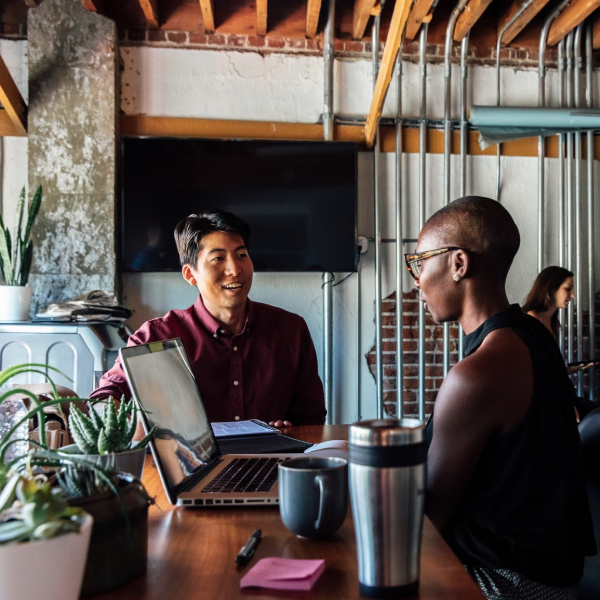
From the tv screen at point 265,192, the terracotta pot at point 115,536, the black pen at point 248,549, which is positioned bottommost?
the black pen at point 248,549

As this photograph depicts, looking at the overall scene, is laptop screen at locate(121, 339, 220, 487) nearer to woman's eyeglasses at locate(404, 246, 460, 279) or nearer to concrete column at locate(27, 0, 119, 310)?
woman's eyeglasses at locate(404, 246, 460, 279)

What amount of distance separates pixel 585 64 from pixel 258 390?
331cm

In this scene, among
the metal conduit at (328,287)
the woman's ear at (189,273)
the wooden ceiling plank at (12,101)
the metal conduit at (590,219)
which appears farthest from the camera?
the metal conduit at (590,219)

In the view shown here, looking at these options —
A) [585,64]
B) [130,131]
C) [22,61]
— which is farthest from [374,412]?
[22,61]

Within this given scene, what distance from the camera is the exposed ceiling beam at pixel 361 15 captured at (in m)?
3.55

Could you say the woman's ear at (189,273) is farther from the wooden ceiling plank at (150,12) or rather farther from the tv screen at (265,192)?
the wooden ceiling plank at (150,12)

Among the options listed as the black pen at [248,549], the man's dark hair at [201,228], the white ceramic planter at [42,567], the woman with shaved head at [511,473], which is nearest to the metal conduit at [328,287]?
the man's dark hair at [201,228]

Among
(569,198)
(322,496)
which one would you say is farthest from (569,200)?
(322,496)

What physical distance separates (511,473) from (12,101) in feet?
10.8

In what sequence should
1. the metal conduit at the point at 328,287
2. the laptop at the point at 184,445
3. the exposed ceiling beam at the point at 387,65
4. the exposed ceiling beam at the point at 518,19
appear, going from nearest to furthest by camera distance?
the laptop at the point at 184,445, the exposed ceiling beam at the point at 387,65, the exposed ceiling beam at the point at 518,19, the metal conduit at the point at 328,287

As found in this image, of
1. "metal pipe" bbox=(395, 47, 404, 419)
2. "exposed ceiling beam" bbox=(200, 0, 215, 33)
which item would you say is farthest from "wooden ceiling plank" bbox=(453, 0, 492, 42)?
"exposed ceiling beam" bbox=(200, 0, 215, 33)

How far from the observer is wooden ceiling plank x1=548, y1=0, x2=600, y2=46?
3579 mm

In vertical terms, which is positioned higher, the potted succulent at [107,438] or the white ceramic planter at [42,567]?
the potted succulent at [107,438]

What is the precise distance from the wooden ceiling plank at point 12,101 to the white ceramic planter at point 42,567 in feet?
10.8
